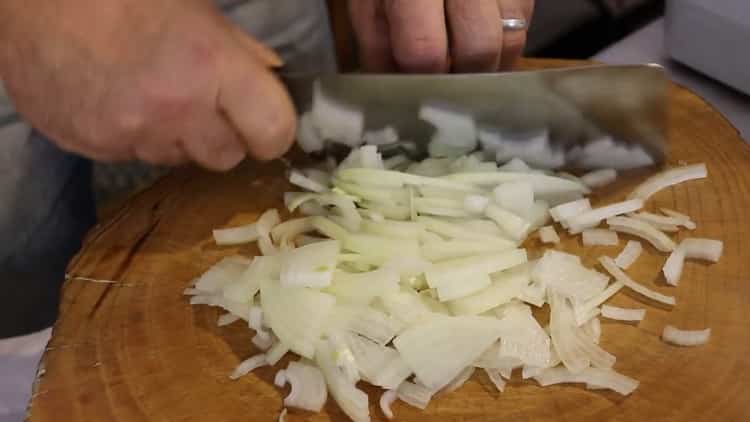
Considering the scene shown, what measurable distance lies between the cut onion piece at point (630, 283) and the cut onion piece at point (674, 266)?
2cm

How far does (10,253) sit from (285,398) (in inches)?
18.2

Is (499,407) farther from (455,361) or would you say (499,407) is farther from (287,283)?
(287,283)

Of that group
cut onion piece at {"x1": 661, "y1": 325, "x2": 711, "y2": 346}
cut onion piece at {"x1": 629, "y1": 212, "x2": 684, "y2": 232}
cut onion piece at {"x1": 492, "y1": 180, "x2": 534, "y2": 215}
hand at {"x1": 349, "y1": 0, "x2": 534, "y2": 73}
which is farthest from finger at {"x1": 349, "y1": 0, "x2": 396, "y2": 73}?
cut onion piece at {"x1": 661, "y1": 325, "x2": 711, "y2": 346}

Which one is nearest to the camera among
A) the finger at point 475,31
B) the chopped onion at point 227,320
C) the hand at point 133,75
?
the hand at point 133,75

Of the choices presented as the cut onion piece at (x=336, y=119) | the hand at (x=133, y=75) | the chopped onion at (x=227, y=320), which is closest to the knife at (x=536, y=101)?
the cut onion piece at (x=336, y=119)

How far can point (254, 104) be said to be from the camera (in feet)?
2.39

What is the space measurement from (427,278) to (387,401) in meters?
0.12

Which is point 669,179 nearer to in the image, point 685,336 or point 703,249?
→ point 703,249

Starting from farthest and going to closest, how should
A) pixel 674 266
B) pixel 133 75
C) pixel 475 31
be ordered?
1. pixel 475 31
2. pixel 674 266
3. pixel 133 75

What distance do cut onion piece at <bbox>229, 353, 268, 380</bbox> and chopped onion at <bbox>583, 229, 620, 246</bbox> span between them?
324 mm

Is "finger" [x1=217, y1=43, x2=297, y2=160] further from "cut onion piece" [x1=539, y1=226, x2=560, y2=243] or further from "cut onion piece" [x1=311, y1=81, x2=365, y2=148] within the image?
"cut onion piece" [x1=539, y1=226, x2=560, y2=243]

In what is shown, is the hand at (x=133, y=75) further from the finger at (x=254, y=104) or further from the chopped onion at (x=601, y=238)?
the chopped onion at (x=601, y=238)

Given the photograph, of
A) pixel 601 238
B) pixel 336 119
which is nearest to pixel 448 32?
pixel 336 119

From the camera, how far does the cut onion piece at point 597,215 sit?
85 cm
